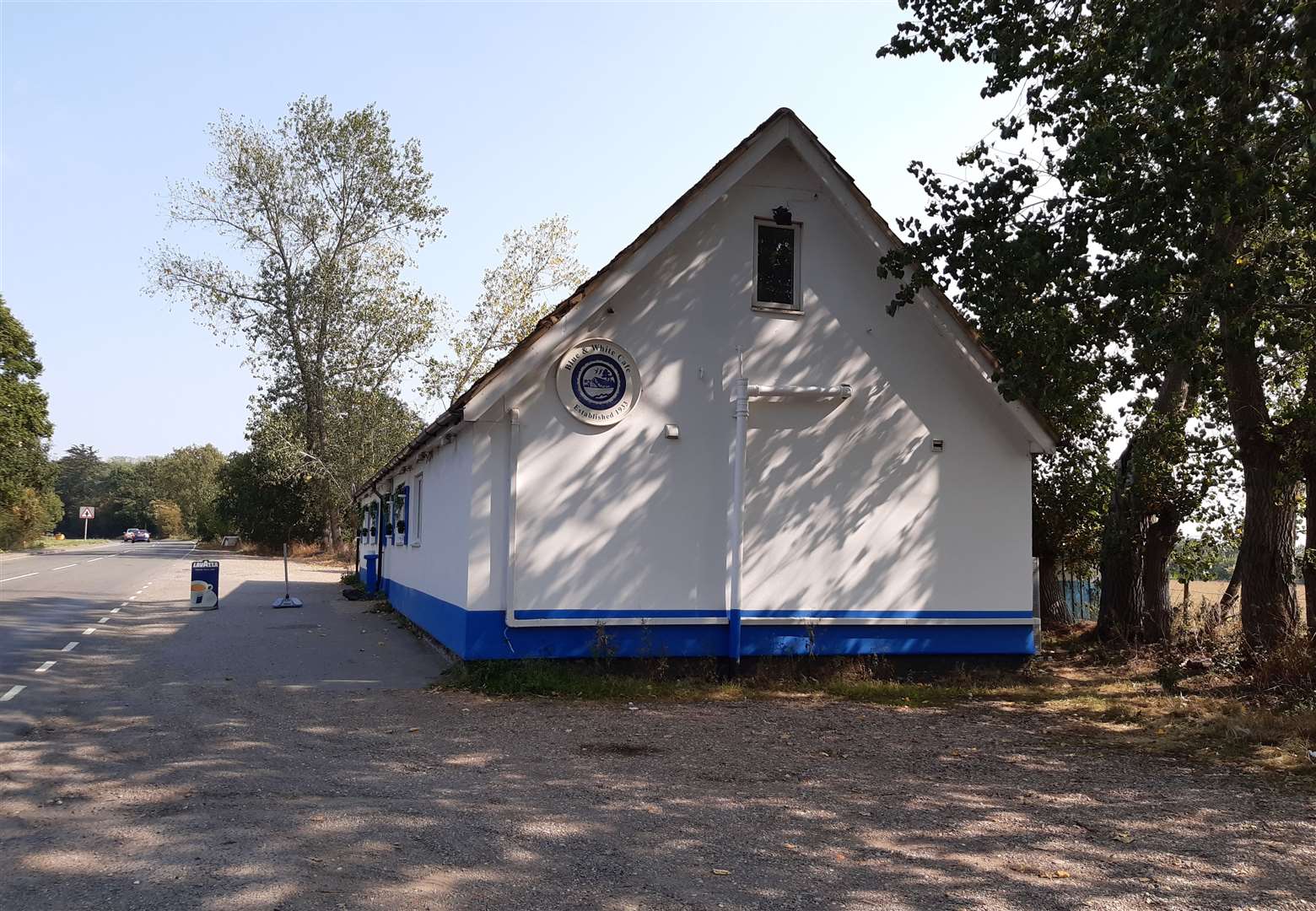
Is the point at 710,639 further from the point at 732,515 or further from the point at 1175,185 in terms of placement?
the point at 1175,185

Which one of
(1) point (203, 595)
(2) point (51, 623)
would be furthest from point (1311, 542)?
(1) point (203, 595)

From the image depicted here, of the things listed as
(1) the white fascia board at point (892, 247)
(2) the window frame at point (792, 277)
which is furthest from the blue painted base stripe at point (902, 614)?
(2) the window frame at point (792, 277)

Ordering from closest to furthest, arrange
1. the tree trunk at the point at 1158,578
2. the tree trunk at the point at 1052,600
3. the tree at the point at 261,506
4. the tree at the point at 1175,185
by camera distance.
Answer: the tree at the point at 1175,185, the tree trunk at the point at 1158,578, the tree trunk at the point at 1052,600, the tree at the point at 261,506

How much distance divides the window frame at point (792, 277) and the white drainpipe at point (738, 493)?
959 millimetres

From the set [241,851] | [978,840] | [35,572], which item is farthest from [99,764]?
[35,572]

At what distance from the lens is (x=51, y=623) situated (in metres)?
18.9

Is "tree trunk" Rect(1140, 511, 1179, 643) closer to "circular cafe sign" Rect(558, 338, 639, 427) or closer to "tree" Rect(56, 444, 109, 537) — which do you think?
"circular cafe sign" Rect(558, 338, 639, 427)

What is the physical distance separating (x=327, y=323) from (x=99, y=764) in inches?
1674

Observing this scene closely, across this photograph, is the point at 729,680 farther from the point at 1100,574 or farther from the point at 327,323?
the point at 327,323

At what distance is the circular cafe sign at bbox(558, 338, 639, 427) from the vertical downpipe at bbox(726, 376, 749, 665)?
48.9 inches

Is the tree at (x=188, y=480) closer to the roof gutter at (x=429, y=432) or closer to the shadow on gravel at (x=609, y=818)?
the roof gutter at (x=429, y=432)

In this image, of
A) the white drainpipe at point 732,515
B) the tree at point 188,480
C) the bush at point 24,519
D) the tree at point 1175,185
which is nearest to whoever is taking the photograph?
the tree at point 1175,185

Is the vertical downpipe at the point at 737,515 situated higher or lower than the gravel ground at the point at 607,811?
higher

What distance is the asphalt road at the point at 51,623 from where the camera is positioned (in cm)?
1121
